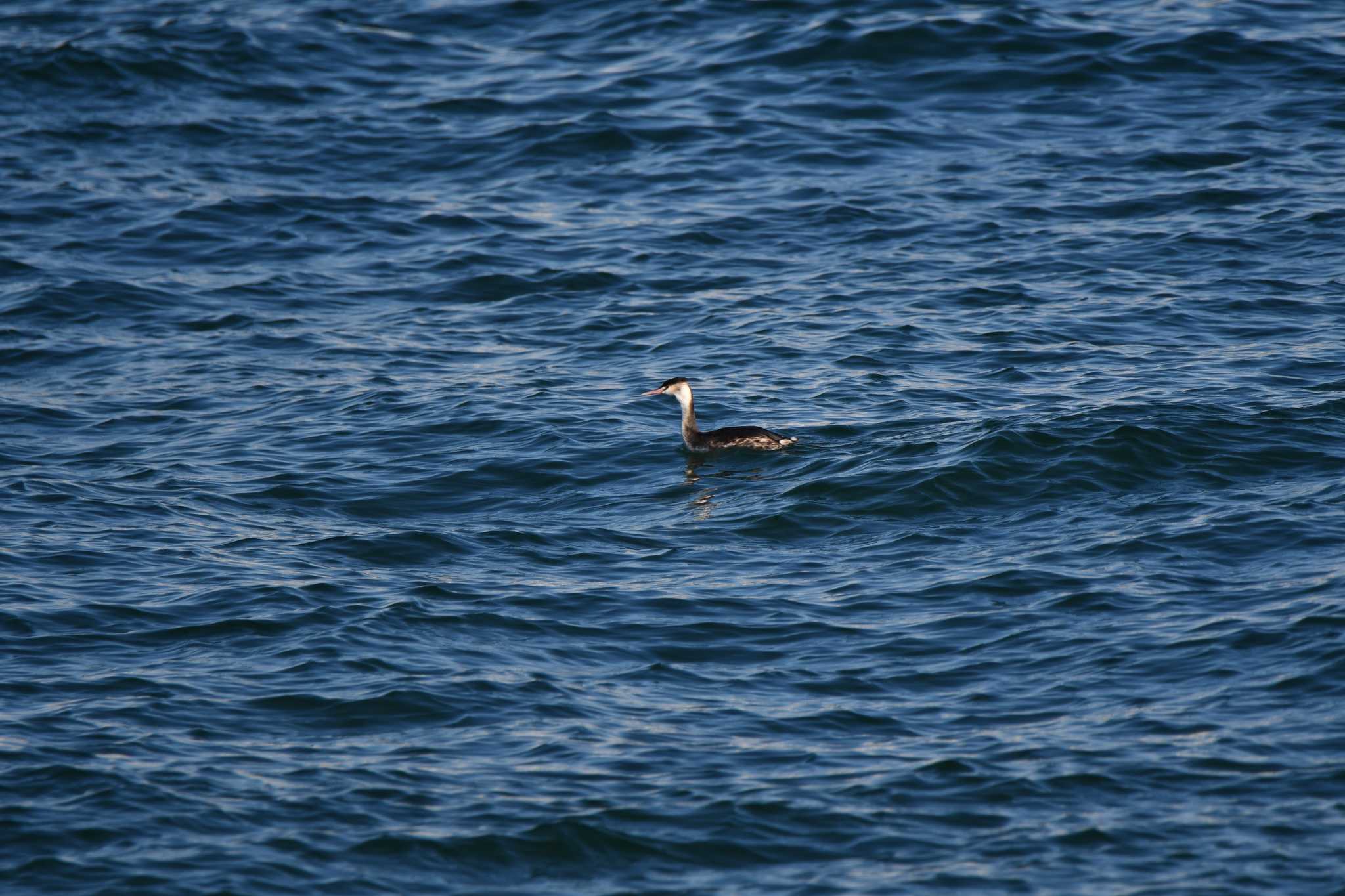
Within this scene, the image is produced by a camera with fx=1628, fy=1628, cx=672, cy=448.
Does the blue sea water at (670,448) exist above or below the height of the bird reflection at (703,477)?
above

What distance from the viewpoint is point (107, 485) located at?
1443cm

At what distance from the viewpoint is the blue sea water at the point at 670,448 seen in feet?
29.6

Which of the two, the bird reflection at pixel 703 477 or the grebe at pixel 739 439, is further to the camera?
the grebe at pixel 739 439

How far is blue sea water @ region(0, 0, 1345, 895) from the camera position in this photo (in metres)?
9.01

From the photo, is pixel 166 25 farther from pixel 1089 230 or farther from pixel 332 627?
pixel 332 627

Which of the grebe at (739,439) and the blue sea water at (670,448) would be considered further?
the grebe at (739,439)

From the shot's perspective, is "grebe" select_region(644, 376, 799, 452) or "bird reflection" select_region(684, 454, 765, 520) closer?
"bird reflection" select_region(684, 454, 765, 520)

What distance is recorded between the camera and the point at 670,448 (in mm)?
15484

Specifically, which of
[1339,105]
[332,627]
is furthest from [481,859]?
[1339,105]

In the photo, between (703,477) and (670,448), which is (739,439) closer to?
(703,477)

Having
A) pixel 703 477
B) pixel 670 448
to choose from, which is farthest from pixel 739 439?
pixel 670 448

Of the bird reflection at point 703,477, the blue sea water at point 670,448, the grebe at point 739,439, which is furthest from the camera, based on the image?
the grebe at point 739,439

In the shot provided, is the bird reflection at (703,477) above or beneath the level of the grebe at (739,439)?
beneath

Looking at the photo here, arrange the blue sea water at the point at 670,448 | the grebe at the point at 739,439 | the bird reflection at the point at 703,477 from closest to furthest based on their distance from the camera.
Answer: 1. the blue sea water at the point at 670,448
2. the bird reflection at the point at 703,477
3. the grebe at the point at 739,439
